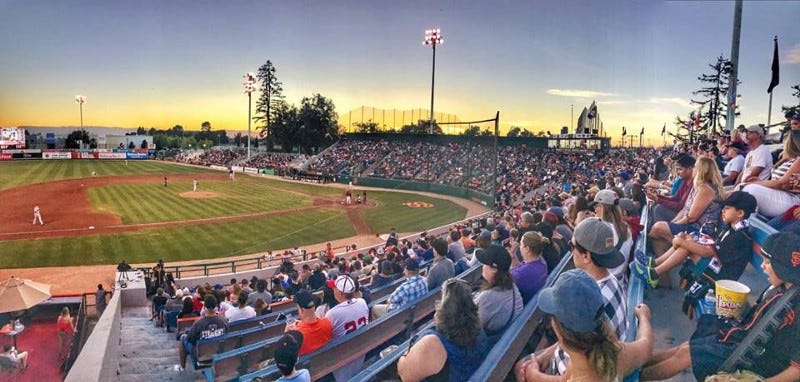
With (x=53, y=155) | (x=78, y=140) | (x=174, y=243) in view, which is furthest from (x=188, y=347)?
(x=78, y=140)

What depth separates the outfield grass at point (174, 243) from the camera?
64.3 ft

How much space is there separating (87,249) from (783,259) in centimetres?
2393

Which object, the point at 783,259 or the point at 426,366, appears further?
the point at 426,366

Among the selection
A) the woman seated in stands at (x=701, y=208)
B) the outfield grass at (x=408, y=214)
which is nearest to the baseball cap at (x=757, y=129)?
the woman seated in stands at (x=701, y=208)

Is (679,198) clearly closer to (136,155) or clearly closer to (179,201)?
(179,201)

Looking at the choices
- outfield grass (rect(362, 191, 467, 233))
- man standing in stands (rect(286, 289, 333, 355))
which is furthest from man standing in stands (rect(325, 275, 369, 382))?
outfield grass (rect(362, 191, 467, 233))

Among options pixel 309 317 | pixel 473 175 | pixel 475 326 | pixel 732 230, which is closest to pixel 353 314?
pixel 309 317

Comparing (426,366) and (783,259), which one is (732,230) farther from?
(426,366)

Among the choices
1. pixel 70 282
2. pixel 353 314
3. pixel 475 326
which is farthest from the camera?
pixel 70 282

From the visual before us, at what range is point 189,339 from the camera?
7.06 meters

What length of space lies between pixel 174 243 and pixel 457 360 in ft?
71.1

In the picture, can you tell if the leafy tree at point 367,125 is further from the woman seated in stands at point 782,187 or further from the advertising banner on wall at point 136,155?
the woman seated in stands at point 782,187

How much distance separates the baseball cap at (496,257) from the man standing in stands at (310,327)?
186 centimetres

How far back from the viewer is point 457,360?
279 centimetres
